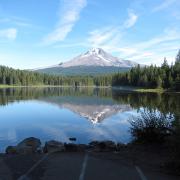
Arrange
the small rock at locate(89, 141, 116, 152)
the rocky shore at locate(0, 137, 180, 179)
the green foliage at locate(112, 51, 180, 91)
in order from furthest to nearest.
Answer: the green foliage at locate(112, 51, 180, 91) < the small rock at locate(89, 141, 116, 152) < the rocky shore at locate(0, 137, 180, 179)

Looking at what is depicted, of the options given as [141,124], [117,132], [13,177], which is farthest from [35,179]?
[117,132]

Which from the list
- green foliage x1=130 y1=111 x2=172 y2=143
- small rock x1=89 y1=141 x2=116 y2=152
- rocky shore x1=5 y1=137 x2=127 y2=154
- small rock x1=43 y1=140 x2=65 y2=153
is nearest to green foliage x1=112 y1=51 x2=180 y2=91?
green foliage x1=130 y1=111 x2=172 y2=143

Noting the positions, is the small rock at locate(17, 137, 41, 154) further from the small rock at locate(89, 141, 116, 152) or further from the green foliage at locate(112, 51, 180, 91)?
the green foliage at locate(112, 51, 180, 91)

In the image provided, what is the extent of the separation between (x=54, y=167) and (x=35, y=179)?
6.03ft

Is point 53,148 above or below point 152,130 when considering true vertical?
below

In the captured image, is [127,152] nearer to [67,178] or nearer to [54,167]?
[54,167]

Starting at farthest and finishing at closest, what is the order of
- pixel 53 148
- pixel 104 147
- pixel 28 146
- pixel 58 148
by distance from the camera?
pixel 28 146 < pixel 104 147 < pixel 53 148 < pixel 58 148

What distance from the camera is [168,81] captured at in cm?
12888

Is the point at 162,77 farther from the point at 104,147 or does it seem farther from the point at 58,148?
the point at 58,148

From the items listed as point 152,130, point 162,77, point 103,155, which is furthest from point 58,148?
point 162,77

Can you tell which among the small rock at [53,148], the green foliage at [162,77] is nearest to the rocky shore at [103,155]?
the small rock at [53,148]

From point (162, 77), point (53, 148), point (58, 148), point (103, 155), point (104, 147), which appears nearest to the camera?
point (103, 155)

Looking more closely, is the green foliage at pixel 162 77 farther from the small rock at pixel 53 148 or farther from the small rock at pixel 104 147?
the small rock at pixel 53 148

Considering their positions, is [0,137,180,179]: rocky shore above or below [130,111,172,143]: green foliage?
below
